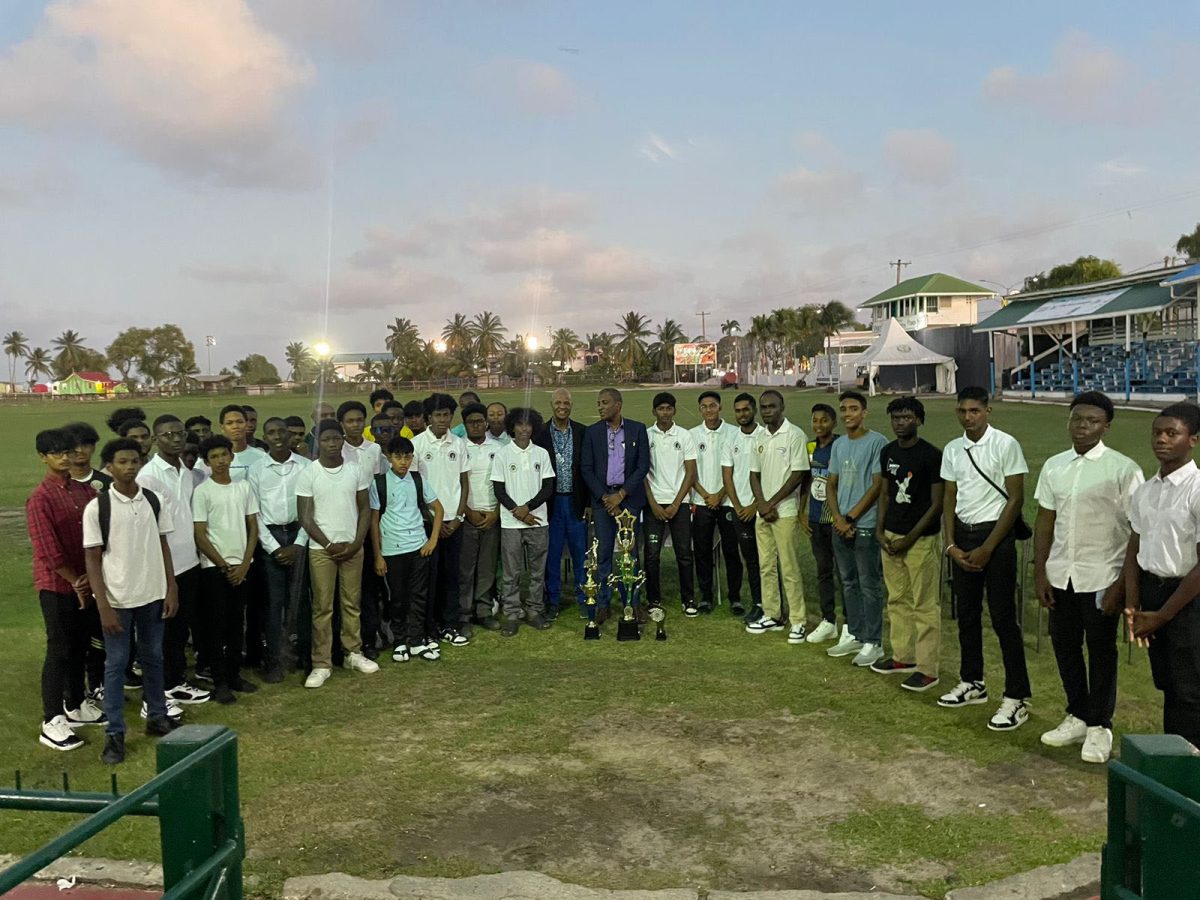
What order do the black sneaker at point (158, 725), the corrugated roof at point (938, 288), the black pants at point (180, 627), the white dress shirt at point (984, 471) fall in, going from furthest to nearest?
the corrugated roof at point (938, 288) → the black pants at point (180, 627) → the white dress shirt at point (984, 471) → the black sneaker at point (158, 725)

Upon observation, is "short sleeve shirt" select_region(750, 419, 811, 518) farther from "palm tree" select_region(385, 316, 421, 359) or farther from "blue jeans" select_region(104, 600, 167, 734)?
"palm tree" select_region(385, 316, 421, 359)

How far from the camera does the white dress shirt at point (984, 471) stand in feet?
17.9

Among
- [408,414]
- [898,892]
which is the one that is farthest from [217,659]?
[898,892]

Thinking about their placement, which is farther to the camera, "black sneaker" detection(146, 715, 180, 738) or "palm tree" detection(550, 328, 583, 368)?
"palm tree" detection(550, 328, 583, 368)

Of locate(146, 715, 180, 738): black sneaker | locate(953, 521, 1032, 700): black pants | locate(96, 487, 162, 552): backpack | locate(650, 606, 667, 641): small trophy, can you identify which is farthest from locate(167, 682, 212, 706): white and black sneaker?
locate(953, 521, 1032, 700): black pants

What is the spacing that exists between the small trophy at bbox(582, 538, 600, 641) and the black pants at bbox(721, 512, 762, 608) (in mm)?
1286

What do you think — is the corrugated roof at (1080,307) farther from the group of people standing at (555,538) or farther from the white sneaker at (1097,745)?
the white sneaker at (1097,745)

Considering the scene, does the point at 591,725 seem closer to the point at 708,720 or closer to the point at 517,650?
the point at 708,720

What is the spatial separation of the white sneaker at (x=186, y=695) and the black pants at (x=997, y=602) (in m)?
4.91

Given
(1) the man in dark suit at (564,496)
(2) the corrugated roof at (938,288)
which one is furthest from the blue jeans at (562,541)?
(2) the corrugated roof at (938,288)

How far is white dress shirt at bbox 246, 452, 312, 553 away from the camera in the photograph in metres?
6.39

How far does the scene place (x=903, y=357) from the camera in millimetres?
50344

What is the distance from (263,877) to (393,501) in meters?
3.58

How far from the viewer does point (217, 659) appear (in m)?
6.08
